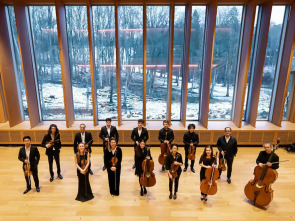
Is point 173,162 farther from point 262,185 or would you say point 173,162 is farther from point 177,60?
point 177,60

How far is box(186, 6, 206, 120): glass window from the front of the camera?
6.51 m

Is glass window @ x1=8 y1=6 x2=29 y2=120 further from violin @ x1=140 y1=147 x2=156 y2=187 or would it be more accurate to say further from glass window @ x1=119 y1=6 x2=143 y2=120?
violin @ x1=140 y1=147 x2=156 y2=187

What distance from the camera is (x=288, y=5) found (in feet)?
20.9

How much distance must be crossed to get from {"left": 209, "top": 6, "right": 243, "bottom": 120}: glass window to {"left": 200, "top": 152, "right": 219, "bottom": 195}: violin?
372 centimetres

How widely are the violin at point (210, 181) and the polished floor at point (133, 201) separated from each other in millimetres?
397

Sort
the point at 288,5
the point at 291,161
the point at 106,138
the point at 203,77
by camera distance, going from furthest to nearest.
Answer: the point at 203,77, the point at 288,5, the point at 291,161, the point at 106,138

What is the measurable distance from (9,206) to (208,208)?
12.3 feet

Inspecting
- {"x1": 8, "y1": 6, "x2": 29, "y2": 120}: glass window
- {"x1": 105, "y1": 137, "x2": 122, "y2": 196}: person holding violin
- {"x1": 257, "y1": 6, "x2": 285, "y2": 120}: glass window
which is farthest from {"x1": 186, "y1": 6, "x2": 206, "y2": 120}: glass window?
{"x1": 8, "y1": 6, "x2": 29, "y2": 120}: glass window

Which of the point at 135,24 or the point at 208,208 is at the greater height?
the point at 135,24

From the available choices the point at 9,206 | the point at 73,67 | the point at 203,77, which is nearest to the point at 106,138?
the point at 9,206

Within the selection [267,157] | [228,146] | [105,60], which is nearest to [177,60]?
[105,60]

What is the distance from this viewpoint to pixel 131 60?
688cm

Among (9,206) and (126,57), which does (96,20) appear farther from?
(9,206)

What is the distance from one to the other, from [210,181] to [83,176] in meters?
2.35
